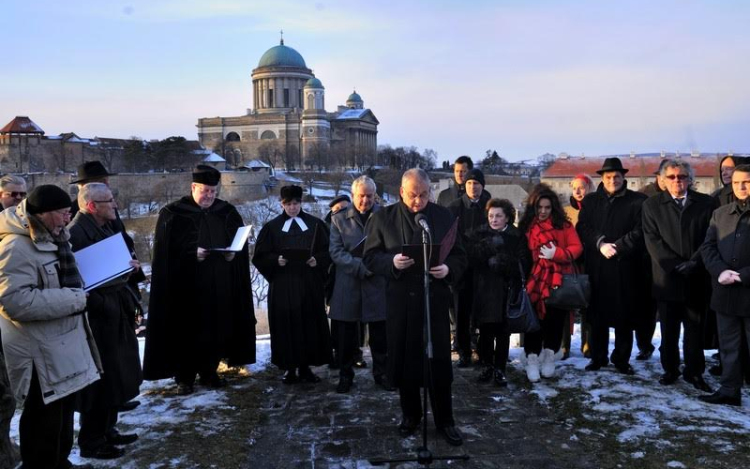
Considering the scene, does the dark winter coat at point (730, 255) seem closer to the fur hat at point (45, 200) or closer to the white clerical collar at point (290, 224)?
the white clerical collar at point (290, 224)

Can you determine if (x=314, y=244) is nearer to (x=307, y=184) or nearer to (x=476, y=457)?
(x=476, y=457)

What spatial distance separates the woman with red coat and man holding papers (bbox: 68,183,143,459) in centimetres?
386

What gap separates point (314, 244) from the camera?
6660 millimetres

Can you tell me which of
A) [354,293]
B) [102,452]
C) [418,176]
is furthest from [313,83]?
[102,452]

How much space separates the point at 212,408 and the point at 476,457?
2.54m

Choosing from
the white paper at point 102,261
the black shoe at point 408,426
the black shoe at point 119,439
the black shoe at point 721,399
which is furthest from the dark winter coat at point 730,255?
the black shoe at point 119,439

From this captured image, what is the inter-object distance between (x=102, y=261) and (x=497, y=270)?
142 inches

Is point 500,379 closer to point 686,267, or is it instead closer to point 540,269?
point 540,269

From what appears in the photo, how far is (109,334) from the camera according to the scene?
473 centimetres

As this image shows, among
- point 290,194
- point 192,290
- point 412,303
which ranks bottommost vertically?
point 192,290

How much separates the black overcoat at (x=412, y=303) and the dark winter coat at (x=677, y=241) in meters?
2.42

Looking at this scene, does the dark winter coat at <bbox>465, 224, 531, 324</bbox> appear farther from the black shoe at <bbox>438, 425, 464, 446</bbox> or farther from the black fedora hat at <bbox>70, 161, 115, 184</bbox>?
the black fedora hat at <bbox>70, 161, 115, 184</bbox>

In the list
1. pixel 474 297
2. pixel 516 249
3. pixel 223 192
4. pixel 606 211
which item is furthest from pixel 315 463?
pixel 223 192

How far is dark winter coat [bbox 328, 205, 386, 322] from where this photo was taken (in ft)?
20.7
